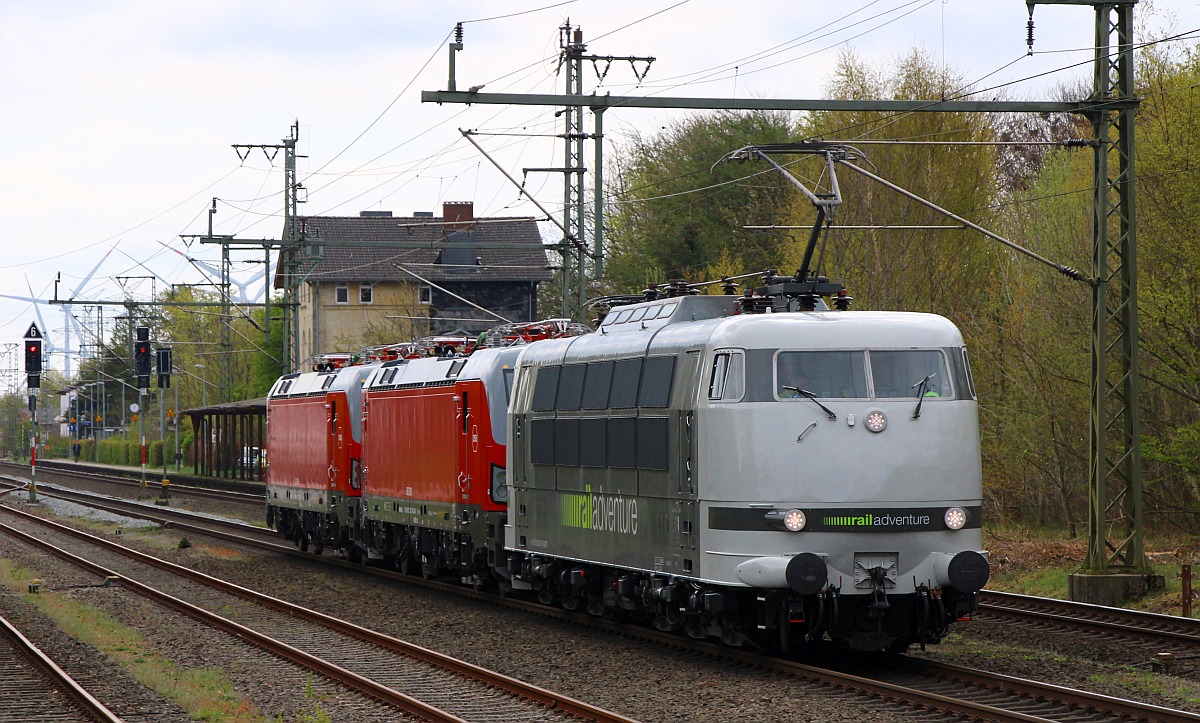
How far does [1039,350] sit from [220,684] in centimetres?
1850

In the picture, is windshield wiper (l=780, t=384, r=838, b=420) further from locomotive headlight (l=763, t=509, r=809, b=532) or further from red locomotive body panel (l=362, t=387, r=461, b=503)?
red locomotive body panel (l=362, t=387, r=461, b=503)

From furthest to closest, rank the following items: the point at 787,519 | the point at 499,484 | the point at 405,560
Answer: the point at 405,560 < the point at 499,484 < the point at 787,519

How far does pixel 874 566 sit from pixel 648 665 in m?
2.50

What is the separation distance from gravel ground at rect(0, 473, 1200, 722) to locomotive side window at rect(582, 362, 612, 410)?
8.21ft

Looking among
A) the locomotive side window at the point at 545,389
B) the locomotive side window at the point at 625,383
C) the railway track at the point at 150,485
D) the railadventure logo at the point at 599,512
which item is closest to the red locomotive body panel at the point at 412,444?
the locomotive side window at the point at 545,389

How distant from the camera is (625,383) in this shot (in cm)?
1636

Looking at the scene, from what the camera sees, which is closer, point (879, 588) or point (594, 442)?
point (879, 588)

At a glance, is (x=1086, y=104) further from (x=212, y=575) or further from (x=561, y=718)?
(x=212, y=575)

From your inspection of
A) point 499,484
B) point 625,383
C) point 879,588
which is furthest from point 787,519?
point 499,484

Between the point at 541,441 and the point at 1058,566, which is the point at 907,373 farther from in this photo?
the point at 1058,566

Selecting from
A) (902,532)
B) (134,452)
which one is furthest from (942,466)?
(134,452)

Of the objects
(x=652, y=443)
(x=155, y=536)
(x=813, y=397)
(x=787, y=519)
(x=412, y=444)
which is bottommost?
(x=155, y=536)

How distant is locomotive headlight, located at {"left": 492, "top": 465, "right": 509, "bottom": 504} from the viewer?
21.5 m

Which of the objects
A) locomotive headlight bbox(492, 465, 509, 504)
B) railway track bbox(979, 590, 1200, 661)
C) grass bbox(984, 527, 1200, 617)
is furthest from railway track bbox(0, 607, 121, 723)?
grass bbox(984, 527, 1200, 617)
